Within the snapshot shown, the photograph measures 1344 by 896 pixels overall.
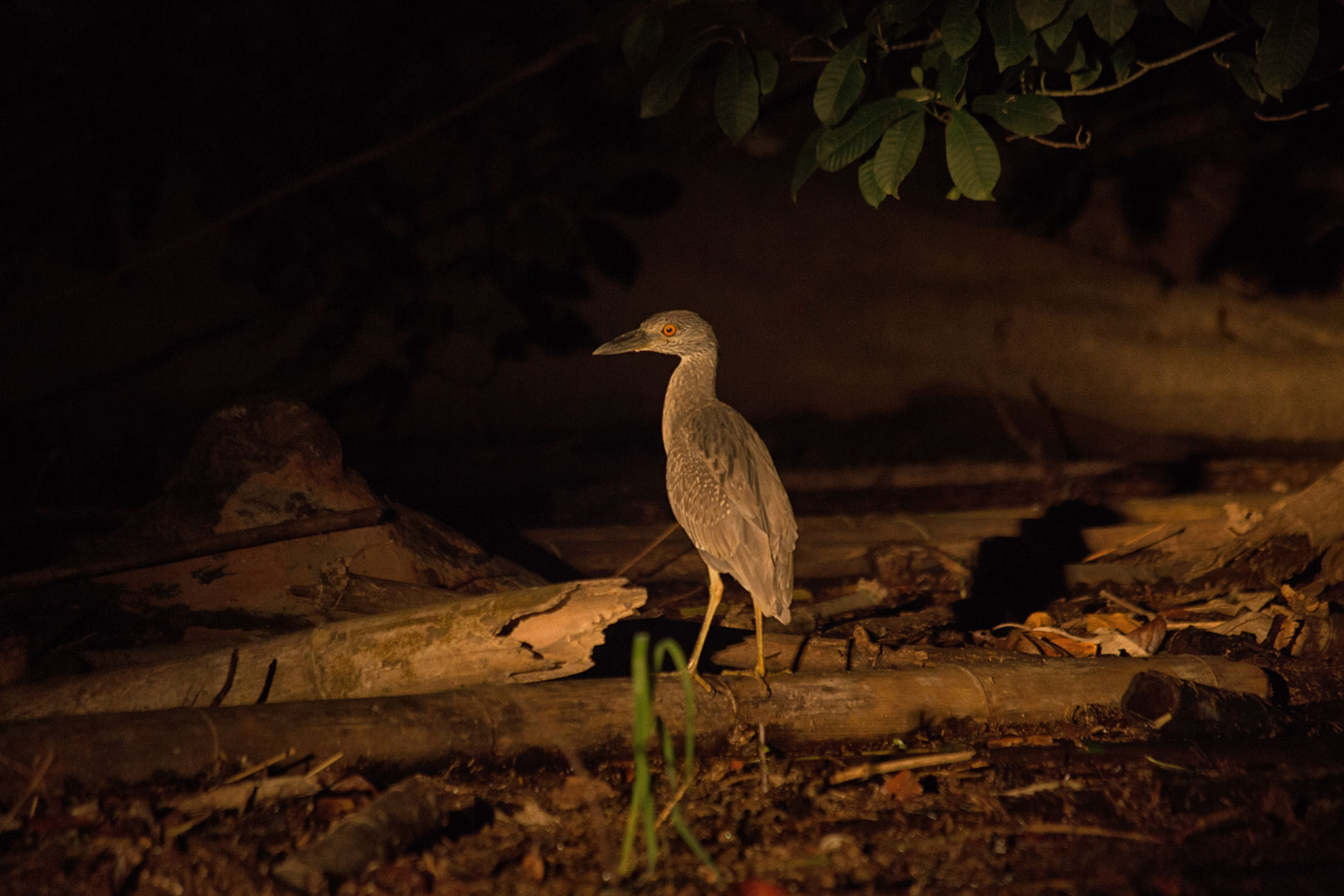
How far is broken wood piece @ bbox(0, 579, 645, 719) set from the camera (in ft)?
10.3

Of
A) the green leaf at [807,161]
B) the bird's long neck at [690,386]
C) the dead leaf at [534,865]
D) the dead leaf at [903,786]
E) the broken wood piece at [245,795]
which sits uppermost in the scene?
the green leaf at [807,161]

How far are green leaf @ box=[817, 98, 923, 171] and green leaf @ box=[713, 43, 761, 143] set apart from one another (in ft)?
0.97

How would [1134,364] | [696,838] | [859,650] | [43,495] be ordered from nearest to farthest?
[696,838], [859,650], [43,495], [1134,364]

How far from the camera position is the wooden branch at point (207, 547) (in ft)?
12.4

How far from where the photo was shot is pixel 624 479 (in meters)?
7.14

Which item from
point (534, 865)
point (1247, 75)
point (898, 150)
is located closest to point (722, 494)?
point (898, 150)

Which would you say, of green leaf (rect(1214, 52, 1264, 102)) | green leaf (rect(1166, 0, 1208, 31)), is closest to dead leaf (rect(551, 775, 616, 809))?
green leaf (rect(1166, 0, 1208, 31))

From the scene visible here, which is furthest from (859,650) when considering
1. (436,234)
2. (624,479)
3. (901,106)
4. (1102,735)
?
(436,234)

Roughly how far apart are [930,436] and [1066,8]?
4687 mm

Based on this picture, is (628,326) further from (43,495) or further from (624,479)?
(43,495)

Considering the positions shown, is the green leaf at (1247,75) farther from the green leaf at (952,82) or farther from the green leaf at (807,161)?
the green leaf at (807,161)

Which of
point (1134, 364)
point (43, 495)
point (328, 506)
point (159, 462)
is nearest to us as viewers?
point (328, 506)

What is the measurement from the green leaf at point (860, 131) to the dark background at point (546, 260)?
3.76 meters

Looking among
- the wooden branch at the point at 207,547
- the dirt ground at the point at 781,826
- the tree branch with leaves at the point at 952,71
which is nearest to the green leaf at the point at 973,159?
the tree branch with leaves at the point at 952,71
